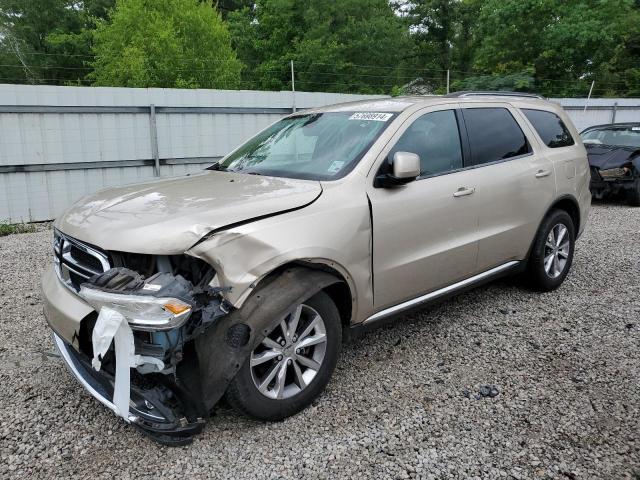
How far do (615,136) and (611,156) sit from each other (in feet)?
3.07

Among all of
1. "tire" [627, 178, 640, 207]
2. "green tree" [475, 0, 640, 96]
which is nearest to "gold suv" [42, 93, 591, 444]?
"tire" [627, 178, 640, 207]

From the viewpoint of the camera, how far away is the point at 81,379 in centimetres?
267

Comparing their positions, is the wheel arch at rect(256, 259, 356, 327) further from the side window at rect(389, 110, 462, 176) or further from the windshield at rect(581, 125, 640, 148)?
the windshield at rect(581, 125, 640, 148)

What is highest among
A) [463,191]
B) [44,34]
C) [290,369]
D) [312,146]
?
[44,34]

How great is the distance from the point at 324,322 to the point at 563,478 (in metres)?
1.39

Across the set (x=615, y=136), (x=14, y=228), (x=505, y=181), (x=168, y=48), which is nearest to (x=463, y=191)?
(x=505, y=181)

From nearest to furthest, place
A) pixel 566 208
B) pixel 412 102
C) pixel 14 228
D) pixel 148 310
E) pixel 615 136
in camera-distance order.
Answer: pixel 148 310
pixel 412 102
pixel 566 208
pixel 14 228
pixel 615 136

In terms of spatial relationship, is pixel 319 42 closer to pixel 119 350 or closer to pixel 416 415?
pixel 416 415

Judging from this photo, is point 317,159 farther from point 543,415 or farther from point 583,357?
point 583,357

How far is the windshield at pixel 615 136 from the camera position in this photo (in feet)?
32.3

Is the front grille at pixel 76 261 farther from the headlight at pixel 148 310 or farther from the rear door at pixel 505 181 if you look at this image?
the rear door at pixel 505 181

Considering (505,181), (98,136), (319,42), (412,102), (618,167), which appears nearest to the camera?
(412,102)

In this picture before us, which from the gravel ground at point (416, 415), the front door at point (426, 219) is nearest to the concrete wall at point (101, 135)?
the gravel ground at point (416, 415)

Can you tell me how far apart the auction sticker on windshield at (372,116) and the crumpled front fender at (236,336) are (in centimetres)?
152
